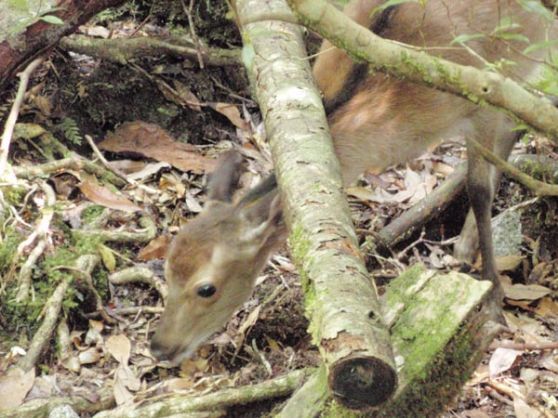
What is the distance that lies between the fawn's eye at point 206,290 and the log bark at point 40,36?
1.94 m

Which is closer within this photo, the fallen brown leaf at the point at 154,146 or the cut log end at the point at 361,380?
the cut log end at the point at 361,380

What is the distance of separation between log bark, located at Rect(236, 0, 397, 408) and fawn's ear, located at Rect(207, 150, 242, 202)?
502 millimetres

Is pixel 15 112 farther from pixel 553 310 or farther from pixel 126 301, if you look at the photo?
pixel 553 310

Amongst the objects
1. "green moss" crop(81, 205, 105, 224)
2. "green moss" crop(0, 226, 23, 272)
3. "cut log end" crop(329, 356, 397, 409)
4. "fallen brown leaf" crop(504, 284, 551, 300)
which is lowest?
"fallen brown leaf" crop(504, 284, 551, 300)

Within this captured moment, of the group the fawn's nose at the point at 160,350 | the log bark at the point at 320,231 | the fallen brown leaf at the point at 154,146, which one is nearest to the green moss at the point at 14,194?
the fallen brown leaf at the point at 154,146

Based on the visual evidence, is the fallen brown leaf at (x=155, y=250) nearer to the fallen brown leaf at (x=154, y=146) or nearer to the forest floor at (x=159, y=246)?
the forest floor at (x=159, y=246)

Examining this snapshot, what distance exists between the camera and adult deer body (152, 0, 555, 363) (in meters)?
5.05

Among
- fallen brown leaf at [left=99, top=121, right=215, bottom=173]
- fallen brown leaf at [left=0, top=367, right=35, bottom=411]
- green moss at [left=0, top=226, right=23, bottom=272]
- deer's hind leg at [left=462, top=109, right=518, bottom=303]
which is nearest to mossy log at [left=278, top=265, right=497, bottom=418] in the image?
fallen brown leaf at [left=0, top=367, right=35, bottom=411]

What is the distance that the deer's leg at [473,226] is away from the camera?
648 cm

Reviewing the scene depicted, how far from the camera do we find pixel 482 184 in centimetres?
623

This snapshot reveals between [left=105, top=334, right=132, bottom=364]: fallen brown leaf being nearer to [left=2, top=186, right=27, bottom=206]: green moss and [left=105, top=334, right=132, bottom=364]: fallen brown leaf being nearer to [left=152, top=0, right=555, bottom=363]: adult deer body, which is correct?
[left=152, top=0, right=555, bottom=363]: adult deer body

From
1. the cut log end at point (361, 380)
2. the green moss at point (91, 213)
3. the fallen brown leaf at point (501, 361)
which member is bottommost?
the fallen brown leaf at point (501, 361)

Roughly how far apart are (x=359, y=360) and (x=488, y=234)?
3.47m

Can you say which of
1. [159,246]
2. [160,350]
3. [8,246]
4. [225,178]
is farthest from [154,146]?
[160,350]
